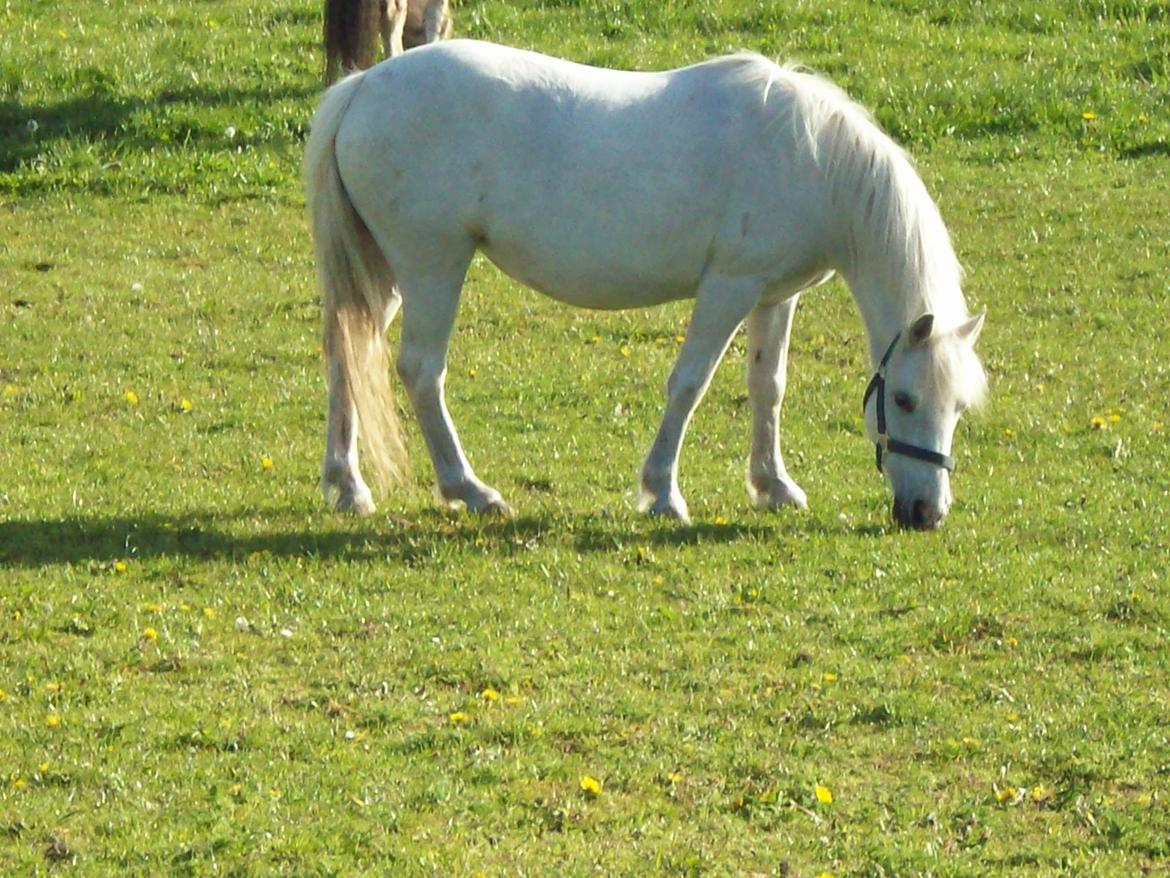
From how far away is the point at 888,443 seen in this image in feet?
25.2

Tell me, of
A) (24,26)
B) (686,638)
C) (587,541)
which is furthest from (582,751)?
(24,26)

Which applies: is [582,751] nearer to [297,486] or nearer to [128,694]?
[128,694]

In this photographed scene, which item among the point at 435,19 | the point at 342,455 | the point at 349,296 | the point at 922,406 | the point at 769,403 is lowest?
the point at 342,455

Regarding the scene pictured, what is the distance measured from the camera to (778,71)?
7.93 m

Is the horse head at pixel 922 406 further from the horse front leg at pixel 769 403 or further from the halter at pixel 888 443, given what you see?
the horse front leg at pixel 769 403

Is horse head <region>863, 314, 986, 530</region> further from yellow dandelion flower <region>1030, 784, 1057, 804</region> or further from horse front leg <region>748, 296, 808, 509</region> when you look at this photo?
yellow dandelion flower <region>1030, 784, 1057, 804</region>

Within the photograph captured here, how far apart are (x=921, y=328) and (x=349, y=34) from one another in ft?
26.7

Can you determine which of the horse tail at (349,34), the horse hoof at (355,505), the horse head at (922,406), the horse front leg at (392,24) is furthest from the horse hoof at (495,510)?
the horse front leg at (392,24)

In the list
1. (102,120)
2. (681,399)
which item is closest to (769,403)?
(681,399)

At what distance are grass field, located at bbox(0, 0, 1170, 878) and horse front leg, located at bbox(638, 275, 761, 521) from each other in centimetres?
16

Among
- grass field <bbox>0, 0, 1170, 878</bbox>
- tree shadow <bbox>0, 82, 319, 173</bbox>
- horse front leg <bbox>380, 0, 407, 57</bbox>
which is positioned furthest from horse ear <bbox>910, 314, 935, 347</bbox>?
tree shadow <bbox>0, 82, 319, 173</bbox>

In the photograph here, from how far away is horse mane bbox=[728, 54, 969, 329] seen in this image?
7551 millimetres

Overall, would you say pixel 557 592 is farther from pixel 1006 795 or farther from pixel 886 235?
pixel 1006 795

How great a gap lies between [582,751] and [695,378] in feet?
8.74
